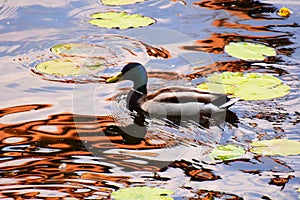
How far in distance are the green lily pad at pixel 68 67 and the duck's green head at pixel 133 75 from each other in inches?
18.8

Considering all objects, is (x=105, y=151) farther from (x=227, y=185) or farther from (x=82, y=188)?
(x=227, y=185)

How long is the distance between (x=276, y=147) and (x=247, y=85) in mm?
1373

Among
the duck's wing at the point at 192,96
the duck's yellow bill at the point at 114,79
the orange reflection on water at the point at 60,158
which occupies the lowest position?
the orange reflection on water at the point at 60,158

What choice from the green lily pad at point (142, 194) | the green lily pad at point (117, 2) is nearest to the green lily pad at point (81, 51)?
the green lily pad at point (117, 2)

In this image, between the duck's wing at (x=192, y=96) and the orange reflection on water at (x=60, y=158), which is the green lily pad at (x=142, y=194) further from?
the duck's wing at (x=192, y=96)

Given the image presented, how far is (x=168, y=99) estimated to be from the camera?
7.82 m

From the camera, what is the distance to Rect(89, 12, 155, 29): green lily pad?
9.44 m

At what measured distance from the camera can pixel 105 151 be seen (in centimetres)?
683

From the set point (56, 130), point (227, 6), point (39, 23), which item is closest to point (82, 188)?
point (56, 130)

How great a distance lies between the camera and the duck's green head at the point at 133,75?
805 centimetres

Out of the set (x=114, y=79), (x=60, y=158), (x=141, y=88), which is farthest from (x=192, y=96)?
(x=60, y=158)

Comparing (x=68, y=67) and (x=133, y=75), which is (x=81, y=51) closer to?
(x=68, y=67)

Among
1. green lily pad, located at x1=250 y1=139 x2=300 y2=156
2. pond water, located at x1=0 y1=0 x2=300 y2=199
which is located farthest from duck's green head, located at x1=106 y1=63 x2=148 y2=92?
green lily pad, located at x1=250 y1=139 x2=300 y2=156

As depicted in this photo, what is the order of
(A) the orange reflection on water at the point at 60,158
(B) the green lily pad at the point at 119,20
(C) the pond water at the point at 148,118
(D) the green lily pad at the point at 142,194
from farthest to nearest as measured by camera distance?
(B) the green lily pad at the point at 119,20 → (C) the pond water at the point at 148,118 → (A) the orange reflection on water at the point at 60,158 → (D) the green lily pad at the point at 142,194
